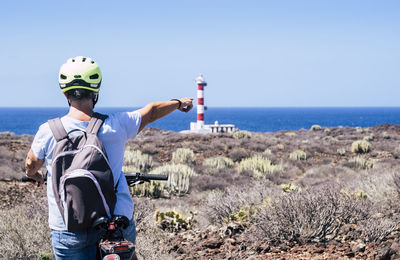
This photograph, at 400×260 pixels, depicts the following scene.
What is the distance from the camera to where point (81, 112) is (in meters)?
2.55

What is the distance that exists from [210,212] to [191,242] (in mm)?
1315

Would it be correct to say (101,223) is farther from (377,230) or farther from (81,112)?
(377,230)

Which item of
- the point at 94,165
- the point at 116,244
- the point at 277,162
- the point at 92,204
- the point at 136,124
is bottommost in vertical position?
the point at 277,162

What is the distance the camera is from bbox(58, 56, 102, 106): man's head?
100 inches

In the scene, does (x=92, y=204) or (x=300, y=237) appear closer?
(x=92, y=204)

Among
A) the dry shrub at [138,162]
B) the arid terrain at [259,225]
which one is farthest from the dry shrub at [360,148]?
the arid terrain at [259,225]

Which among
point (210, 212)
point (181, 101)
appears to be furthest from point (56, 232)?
point (210, 212)

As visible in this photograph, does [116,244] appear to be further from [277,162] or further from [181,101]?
[277,162]

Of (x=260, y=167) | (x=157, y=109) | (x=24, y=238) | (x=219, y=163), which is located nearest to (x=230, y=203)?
(x=24, y=238)

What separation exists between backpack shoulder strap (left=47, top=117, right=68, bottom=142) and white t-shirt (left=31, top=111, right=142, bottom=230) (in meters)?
0.03

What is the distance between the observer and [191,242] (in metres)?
5.98

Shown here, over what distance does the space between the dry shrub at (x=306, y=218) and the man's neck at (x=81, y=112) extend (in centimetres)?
340

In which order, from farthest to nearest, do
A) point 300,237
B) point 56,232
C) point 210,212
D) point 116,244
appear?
1. point 210,212
2. point 300,237
3. point 56,232
4. point 116,244

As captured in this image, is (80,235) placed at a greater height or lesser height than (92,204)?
lesser
